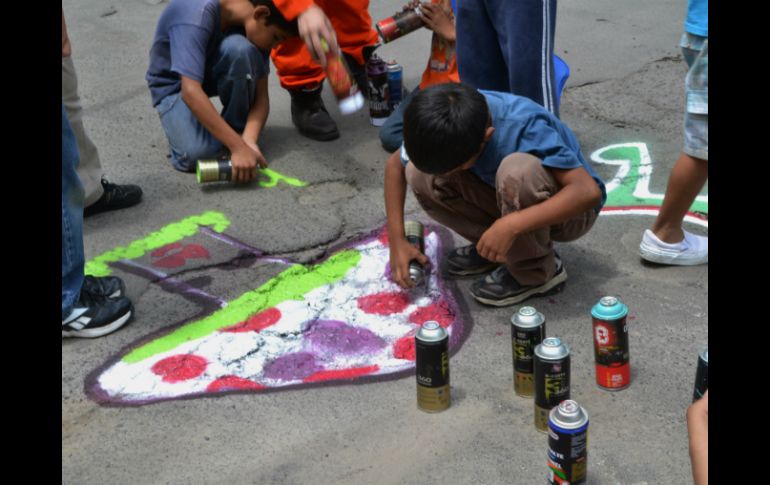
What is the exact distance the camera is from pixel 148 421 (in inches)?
118

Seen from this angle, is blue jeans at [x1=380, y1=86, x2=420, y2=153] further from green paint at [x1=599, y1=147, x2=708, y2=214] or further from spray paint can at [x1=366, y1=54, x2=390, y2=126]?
green paint at [x1=599, y1=147, x2=708, y2=214]

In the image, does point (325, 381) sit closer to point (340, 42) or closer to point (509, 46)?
point (509, 46)

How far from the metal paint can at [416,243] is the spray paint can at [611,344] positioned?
2.81 ft

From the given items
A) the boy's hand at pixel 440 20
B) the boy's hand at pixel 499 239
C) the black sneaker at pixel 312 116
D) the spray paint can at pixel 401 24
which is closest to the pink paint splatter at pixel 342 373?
the boy's hand at pixel 499 239

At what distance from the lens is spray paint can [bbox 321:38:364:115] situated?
4215mm

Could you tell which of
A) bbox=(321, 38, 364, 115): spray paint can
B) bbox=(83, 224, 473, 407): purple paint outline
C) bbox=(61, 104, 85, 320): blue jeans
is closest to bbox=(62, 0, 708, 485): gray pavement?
bbox=(83, 224, 473, 407): purple paint outline

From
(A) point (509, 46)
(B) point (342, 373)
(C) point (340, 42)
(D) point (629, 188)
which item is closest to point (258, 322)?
(B) point (342, 373)

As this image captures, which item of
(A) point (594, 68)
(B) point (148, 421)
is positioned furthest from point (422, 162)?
(A) point (594, 68)

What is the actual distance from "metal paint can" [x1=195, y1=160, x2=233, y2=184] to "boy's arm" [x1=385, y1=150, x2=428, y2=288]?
129 cm

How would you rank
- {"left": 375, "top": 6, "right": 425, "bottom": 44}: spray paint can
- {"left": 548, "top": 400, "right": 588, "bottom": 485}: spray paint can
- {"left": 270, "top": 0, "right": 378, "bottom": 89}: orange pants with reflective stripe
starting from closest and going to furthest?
{"left": 548, "top": 400, "right": 588, "bottom": 485}: spray paint can → {"left": 375, "top": 6, "right": 425, "bottom": 44}: spray paint can → {"left": 270, "top": 0, "right": 378, "bottom": 89}: orange pants with reflective stripe

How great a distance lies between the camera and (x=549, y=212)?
10.5ft

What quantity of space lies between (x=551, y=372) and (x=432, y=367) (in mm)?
371

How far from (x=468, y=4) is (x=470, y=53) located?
235mm

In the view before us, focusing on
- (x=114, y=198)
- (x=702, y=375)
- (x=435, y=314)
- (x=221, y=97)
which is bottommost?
(x=435, y=314)
